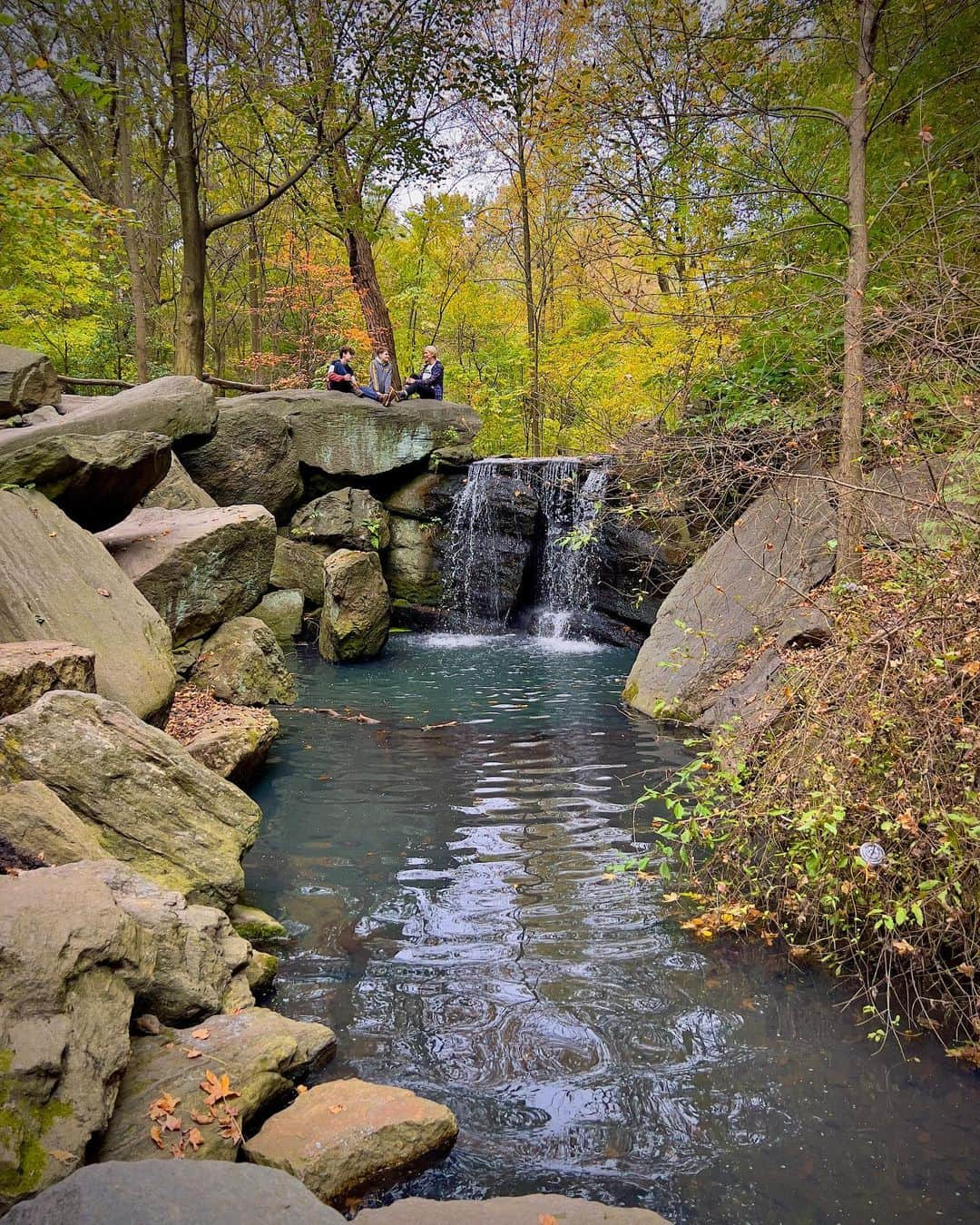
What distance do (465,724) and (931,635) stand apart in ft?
18.4

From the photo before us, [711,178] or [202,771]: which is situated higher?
[711,178]

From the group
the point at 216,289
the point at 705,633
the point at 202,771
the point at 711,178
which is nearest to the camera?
the point at 202,771

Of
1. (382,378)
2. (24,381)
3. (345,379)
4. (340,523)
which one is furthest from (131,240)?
(24,381)

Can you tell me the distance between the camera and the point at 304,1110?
3182 mm

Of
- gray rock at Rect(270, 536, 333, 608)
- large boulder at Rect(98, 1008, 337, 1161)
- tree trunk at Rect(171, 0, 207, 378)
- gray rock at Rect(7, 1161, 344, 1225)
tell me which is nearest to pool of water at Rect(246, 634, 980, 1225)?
large boulder at Rect(98, 1008, 337, 1161)

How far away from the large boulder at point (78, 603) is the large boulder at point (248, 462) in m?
7.04

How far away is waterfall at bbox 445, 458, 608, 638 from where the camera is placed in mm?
15406

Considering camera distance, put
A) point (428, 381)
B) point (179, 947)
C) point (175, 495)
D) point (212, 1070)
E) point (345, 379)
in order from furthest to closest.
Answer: point (428, 381) → point (345, 379) → point (175, 495) → point (179, 947) → point (212, 1070)

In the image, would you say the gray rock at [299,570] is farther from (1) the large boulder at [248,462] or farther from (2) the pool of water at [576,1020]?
(2) the pool of water at [576,1020]

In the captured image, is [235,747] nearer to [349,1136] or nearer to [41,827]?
[41,827]

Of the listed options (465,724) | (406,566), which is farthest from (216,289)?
(465,724)

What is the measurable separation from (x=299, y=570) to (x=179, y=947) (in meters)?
11.5

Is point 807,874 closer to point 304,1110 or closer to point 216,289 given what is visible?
point 304,1110

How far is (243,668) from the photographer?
32.3ft
